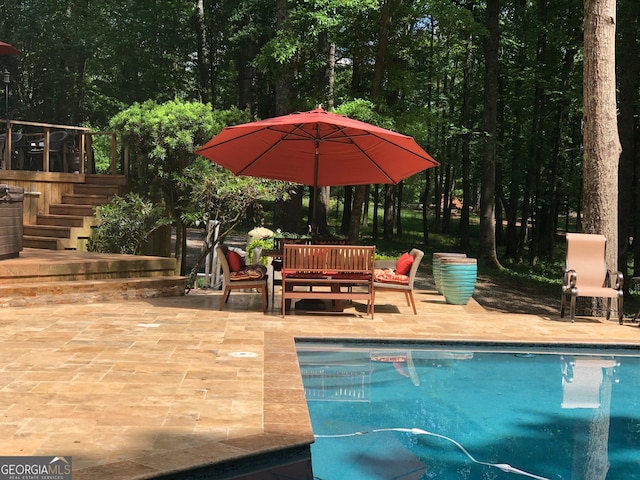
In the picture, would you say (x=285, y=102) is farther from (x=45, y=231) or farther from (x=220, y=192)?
(x=45, y=231)

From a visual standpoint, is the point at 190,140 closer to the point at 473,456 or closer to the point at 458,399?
the point at 458,399

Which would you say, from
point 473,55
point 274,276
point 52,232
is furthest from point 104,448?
point 473,55

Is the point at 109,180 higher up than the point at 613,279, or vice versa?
the point at 109,180

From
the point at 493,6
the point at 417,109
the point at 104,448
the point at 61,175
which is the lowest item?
the point at 104,448

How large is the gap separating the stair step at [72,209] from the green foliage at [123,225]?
343mm

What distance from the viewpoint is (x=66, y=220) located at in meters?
12.0

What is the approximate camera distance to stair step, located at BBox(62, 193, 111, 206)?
12578mm

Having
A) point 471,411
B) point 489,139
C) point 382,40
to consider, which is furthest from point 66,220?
point 489,139

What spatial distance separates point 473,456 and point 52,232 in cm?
962

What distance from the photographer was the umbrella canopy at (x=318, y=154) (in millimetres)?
8438

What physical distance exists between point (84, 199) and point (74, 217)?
903mm

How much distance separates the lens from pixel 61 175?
12.8 metres

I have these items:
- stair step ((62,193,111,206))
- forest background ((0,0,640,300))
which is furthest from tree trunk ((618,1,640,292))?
stair step ((62,193,111,206))

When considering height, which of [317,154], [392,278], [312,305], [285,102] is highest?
[285,102]
